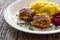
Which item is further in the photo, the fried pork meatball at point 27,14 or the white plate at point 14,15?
the fried pork meatball at point 27,14

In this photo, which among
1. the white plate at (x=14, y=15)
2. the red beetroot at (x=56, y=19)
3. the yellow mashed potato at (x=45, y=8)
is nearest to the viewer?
the white plate at (x=14, y=15)

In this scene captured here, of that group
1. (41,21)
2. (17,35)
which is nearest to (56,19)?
(41,21)

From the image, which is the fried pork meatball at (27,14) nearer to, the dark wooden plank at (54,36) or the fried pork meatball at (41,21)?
the fried pork meatball at (41,21)

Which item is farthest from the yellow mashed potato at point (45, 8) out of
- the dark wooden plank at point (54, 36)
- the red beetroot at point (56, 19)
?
the dark wooden plank at point (54, 36)

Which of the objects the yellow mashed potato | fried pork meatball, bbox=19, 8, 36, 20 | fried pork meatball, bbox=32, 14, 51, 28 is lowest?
fried pork meatball, bbox=32, 14, 51, 28

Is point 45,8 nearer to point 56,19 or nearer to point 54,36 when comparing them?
point 56,19

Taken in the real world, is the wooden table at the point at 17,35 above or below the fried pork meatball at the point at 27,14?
below

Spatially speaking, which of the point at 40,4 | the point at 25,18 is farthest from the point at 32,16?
the point at 40,4

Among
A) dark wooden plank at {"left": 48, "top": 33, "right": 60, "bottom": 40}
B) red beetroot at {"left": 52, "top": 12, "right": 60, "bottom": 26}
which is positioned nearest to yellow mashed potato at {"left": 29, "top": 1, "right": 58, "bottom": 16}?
red beetroot at {"left": 52, "top": 12, "right": 60, "bottom": 26}

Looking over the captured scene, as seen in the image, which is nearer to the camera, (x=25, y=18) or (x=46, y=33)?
(x=46, y=33)

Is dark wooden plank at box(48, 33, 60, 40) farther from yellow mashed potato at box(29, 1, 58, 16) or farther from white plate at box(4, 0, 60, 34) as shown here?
yellow mashed potato at box(29, 1, 58, 16)

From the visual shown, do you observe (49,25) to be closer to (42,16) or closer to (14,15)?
(42,16)
